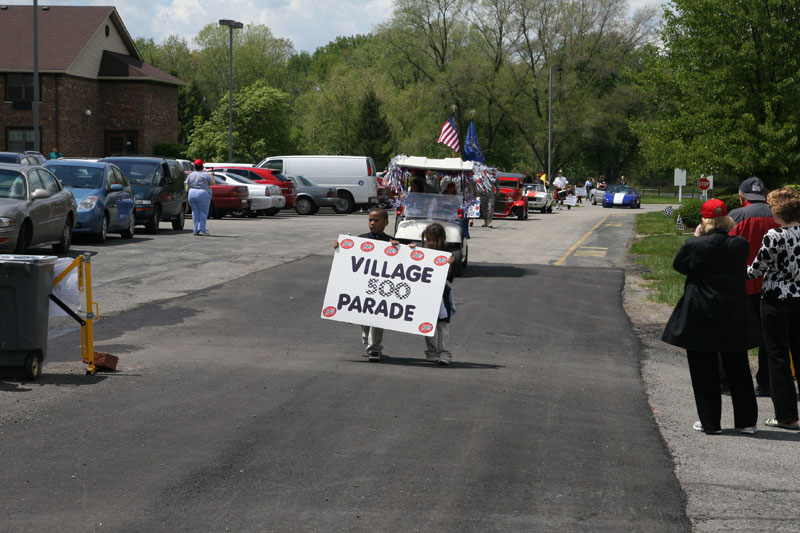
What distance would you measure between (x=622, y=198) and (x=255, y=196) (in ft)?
102

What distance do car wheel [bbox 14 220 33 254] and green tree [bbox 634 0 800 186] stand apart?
21.7 m

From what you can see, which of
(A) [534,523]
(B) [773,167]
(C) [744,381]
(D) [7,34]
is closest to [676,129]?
(B) [773,167]

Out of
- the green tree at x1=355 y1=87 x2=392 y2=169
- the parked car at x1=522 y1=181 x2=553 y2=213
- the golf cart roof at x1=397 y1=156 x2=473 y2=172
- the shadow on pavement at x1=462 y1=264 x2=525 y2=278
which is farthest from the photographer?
the green tree at x1=355 y1=87 x2=392 y2=169

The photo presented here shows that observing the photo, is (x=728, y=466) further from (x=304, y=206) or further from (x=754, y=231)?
(x=304, y=206)

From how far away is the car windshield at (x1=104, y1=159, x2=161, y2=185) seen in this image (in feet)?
87.1

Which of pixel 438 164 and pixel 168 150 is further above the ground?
pixel 168 150

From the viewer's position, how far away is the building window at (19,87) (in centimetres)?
5603

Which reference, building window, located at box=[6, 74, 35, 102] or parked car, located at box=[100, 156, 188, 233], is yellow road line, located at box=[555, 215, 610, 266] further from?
building window, located at box=[6, 74, 35, 102]

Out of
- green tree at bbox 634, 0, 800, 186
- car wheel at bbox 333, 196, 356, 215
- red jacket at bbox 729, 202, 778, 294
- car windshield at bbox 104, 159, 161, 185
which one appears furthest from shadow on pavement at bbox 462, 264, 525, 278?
car wheel at bbox 333, 196, 356, 215

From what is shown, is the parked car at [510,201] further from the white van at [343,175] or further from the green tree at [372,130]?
the green tree at [372,130]

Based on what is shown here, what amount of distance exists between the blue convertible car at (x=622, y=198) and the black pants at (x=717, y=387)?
54.6 meters

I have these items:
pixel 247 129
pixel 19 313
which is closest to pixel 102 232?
pixel 19 313

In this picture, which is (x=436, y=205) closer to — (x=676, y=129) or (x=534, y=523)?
(x=534, y=523)

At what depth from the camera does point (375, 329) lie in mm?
10641
